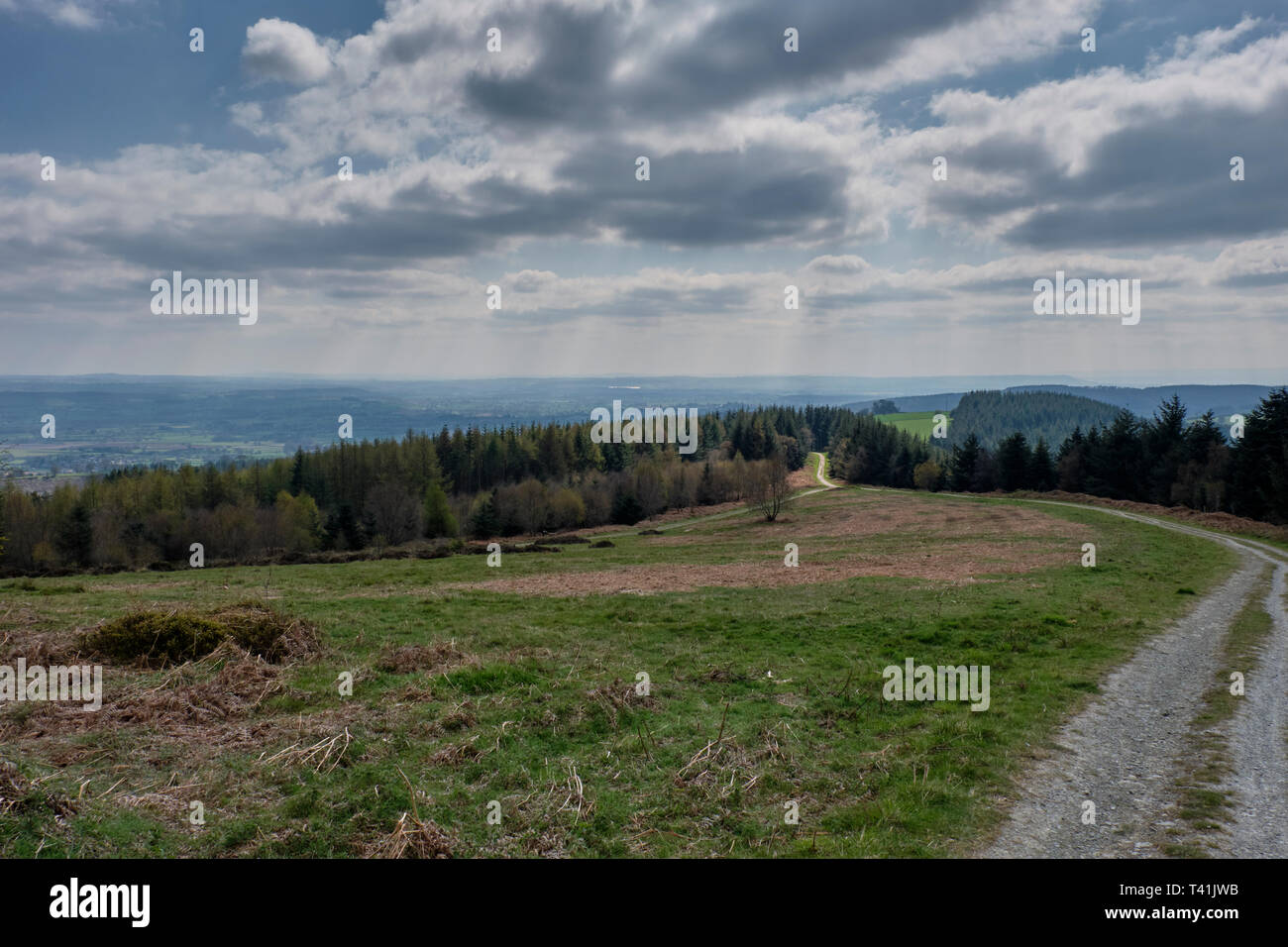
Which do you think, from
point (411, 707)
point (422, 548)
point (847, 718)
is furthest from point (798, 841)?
point (422, 548)

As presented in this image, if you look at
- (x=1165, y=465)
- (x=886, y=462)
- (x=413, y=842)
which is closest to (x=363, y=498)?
(x=886, y=462)

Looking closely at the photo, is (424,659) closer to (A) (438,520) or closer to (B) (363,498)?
(A) (438,520)

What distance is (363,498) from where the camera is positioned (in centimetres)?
11450

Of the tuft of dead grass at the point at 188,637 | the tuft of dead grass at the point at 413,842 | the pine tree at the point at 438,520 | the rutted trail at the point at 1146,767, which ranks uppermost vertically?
the tuft of dead grass at the point at 188,637

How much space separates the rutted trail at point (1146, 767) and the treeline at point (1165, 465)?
57.1m

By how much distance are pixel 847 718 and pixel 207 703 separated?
11.6 m

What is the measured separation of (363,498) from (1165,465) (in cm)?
11923

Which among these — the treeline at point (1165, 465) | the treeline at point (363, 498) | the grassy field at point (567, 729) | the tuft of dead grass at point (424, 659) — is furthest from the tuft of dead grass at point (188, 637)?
the treeline at point (1165, 465)

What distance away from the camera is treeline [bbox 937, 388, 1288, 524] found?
2601 inches

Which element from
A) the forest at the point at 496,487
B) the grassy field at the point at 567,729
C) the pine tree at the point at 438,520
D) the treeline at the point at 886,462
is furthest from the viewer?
the treeline at the point at 886,462

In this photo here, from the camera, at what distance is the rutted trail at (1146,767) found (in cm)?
808

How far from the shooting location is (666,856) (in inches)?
303

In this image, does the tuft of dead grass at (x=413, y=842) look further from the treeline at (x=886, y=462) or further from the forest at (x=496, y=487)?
the treeline at (x=886, y=462)
